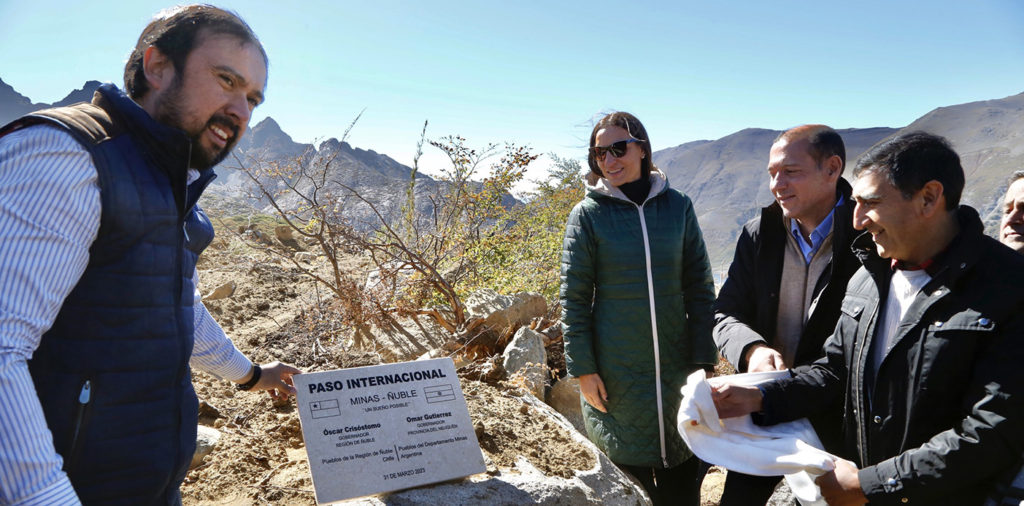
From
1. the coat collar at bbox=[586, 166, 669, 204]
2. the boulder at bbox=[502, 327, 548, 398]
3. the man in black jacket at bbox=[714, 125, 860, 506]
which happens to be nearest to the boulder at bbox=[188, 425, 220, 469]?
the boulder at bbox=[502, 327, 548, 398]

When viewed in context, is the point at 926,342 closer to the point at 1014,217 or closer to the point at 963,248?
the point at 963,248

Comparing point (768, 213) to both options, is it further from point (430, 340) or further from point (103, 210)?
point (430, 340)

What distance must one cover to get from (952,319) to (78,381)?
2.32 m

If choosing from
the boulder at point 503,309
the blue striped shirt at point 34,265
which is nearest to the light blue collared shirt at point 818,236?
the blue striped shirt at point 34,265

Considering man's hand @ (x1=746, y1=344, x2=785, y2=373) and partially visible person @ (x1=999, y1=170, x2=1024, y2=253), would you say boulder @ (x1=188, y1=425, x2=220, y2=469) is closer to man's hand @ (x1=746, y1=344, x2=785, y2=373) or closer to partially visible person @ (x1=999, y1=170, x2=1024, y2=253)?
man's hand @ (x1=746, y1=344, x2=785, y2=373)

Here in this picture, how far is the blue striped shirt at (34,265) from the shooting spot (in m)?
1.11

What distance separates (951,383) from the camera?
1.77 metres

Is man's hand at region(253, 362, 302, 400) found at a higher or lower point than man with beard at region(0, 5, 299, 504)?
lower

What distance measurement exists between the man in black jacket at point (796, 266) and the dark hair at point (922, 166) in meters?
0.52

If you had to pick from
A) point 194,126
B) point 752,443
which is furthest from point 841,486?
point 194,126

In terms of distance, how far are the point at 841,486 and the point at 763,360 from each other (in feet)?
1.92

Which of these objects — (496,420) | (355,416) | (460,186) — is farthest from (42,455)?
(460,186)

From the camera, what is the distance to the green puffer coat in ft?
9.62

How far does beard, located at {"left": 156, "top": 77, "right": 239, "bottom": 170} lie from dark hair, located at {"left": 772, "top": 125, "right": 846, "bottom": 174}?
7.34 feet
